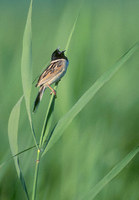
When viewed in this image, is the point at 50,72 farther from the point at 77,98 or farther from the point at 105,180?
the point at 105,180

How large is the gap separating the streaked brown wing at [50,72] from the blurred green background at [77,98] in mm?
124

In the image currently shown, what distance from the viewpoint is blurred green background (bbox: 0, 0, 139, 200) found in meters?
0.87

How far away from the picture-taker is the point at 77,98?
3.14 ft

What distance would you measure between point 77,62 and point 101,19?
38cm

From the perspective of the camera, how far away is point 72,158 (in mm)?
902

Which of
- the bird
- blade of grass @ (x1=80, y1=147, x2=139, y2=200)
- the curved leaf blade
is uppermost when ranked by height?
the curved leaf blade

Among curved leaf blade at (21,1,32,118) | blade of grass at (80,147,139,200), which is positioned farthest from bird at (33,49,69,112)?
blade of grass at (80,147,139,200)

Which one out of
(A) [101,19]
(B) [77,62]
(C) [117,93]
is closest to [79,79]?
(B) [77,62]

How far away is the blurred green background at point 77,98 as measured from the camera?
2.86 feet

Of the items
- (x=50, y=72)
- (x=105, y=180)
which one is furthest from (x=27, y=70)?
(x=105, y=180)

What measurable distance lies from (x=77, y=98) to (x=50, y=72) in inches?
7.2

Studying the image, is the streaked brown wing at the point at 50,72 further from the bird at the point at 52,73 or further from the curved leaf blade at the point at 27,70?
the curved leaf blade at the point at 27,70

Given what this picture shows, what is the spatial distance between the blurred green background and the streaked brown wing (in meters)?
0.12

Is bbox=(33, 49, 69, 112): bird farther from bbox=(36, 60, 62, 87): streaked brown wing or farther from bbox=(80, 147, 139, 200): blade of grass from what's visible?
bbox=(80, 147, 139, 200): blade of grass
